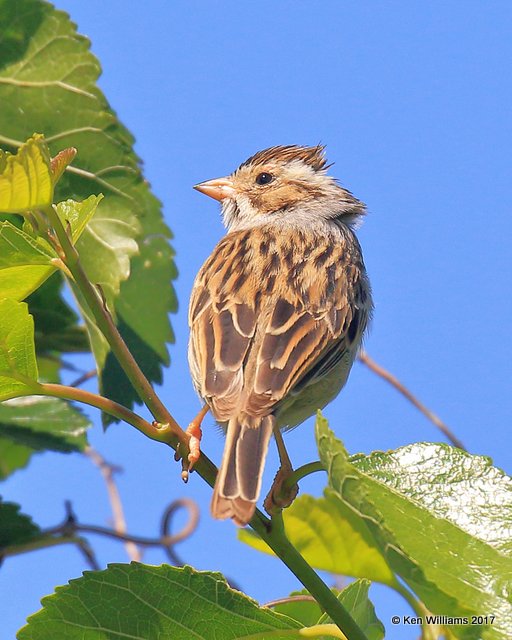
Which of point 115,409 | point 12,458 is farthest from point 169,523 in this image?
point 115,409

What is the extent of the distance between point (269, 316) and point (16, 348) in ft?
5.22

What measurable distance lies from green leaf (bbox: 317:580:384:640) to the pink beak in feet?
12.9

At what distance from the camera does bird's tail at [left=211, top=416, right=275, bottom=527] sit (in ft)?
9.23

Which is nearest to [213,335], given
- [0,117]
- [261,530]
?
[0,117]

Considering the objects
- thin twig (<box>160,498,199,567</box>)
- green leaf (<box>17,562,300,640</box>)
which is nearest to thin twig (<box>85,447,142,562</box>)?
thin twig (<box>160,498,199,567</box>)

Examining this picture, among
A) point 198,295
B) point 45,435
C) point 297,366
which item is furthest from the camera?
point 198,295

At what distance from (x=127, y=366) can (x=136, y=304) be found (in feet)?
5.85

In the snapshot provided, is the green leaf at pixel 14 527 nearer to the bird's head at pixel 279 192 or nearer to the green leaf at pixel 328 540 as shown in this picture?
the green leaf at pixel 328 540

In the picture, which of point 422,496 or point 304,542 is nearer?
point 422,496

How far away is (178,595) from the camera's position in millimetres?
2941

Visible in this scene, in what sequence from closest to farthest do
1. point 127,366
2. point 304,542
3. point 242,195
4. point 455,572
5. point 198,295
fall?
point 455,572 → point 127,366 → point 304,542 → point 198,295 → point 242,195

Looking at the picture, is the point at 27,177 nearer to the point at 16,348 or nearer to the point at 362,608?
the point at 16,348

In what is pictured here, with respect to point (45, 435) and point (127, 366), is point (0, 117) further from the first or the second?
point (127, 366)

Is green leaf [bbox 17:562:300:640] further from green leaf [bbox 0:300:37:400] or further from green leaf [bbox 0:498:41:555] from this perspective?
green leaf [bbox 0:498:41:555]
